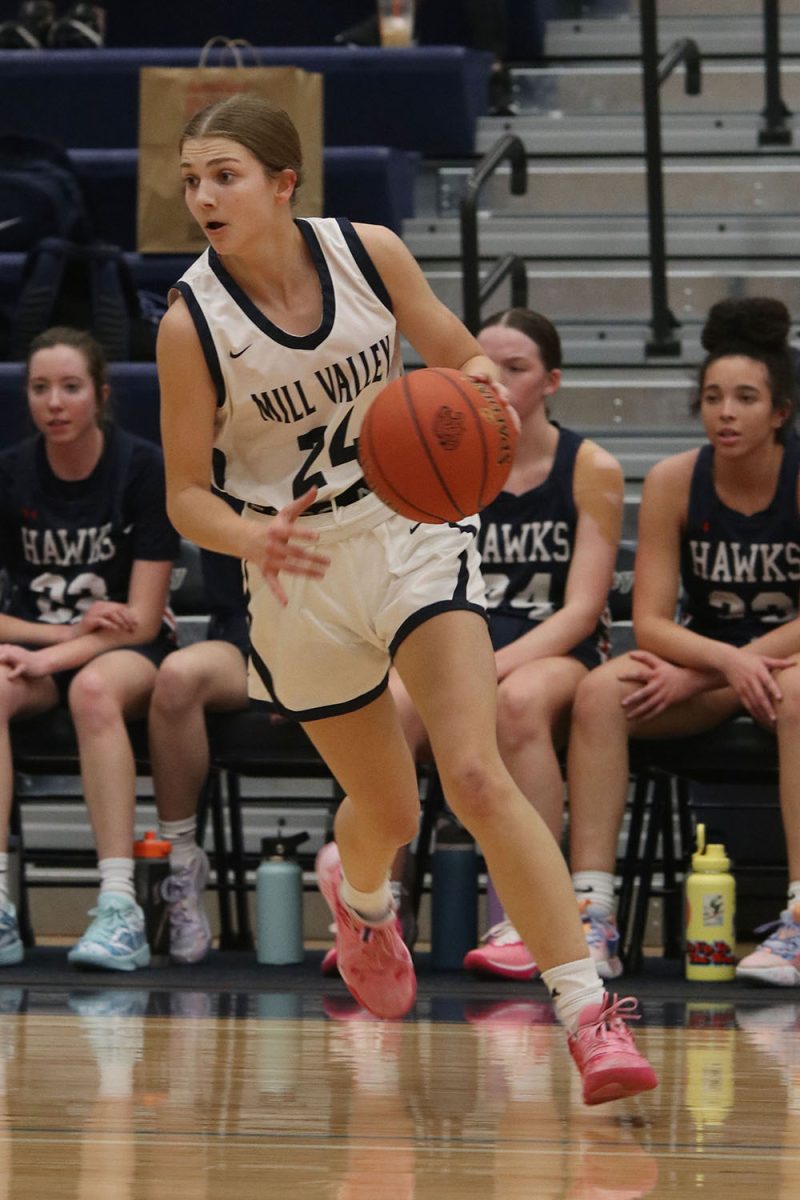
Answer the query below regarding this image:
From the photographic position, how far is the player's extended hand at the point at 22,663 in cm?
423

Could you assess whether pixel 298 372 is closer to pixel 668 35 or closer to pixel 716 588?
pixel 716 588

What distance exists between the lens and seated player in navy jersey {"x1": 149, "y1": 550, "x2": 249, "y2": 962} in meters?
4.20

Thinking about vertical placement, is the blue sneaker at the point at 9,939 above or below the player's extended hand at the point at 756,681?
below

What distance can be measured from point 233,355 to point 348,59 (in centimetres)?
424

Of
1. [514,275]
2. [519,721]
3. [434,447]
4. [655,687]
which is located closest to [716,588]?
[655,687]

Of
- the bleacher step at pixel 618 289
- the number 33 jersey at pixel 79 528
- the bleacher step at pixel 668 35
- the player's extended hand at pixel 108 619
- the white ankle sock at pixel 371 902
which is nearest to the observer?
the white ankle sock at pixel 371 902

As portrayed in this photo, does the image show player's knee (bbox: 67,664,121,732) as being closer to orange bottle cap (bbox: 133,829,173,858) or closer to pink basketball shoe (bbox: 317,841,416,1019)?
orange bottle cap (bbox: 133,829,173,858)

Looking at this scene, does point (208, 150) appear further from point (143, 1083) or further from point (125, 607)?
point (125, 607)

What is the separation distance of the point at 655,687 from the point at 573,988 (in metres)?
1.43

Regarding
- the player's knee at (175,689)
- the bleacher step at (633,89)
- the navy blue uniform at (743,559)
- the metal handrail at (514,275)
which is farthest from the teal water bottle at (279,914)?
the bleacher step at (633,89)

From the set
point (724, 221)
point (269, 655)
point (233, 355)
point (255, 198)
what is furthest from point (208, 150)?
point (724, 221)

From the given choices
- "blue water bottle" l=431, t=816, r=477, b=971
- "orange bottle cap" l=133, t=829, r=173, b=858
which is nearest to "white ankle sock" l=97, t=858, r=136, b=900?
"orange bottle cap" l=133, t=829, r=173, b=858

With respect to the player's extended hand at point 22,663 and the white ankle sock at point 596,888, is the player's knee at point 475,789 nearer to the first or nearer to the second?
the white ankle sock at point 596,888

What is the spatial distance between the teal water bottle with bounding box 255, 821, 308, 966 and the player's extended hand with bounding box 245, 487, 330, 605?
175 centimetres
